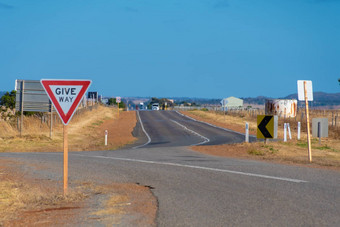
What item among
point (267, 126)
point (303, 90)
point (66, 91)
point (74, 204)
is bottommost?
point (74, 204)

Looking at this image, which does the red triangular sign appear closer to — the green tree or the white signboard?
the white signboard

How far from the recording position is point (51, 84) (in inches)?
344

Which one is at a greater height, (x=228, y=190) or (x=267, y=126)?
(x=267, y=126)

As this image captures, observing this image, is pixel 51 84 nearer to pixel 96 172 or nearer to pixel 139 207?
pixel 139 207

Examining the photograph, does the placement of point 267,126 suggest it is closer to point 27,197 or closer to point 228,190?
point 228,190

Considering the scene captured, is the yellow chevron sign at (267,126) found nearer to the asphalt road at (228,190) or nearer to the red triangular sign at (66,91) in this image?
the asphalt road at (228,190)

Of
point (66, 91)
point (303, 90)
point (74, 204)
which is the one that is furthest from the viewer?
point (303, 90)

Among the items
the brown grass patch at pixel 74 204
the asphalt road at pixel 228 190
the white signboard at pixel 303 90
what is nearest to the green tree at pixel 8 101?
the asphalt road at pixel 228 190

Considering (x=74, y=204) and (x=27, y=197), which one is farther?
(x=27, y=197)

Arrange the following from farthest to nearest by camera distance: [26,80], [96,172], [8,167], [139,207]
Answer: [26,80] < [8,167] < [96,172] < [139,207]

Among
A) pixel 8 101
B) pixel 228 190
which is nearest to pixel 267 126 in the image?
pixel 228 190

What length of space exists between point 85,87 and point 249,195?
370 centimetres

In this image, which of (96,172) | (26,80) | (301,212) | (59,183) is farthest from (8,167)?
(26,80)

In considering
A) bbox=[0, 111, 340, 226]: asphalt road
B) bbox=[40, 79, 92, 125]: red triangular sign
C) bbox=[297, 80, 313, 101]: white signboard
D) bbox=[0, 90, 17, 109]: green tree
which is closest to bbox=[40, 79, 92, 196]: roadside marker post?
bbox=[40, 79, 92, 125]: red triangular sign
